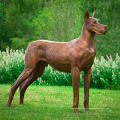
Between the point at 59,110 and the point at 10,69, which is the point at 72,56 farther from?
the point at 10,69

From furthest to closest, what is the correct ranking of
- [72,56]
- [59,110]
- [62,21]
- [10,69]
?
[62,21] < [10,69] < [59,110] < [72,56]

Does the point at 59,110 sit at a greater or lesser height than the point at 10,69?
lesser

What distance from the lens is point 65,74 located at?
10.5 metres

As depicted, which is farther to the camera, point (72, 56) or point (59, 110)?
point (59, 110)

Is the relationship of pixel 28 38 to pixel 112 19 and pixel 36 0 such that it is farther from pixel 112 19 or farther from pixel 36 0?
pixel 112 19

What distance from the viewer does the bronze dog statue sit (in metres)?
5.18

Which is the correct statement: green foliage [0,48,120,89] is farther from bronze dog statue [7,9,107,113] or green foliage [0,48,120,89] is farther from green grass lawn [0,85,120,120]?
bronze dog statue [7,9,107,113]

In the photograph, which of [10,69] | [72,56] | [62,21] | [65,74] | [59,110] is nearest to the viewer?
[72,56]

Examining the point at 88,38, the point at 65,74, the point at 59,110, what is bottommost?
the point at 59,110

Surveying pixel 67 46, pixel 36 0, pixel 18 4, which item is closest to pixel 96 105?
pixel 67 46

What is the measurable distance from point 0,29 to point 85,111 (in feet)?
83.7

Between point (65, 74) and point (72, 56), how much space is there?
5297mm

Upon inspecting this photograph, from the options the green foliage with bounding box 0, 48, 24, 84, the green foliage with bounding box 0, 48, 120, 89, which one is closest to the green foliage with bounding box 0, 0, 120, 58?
the green foliage with bounding box 0, 48, 120, 89

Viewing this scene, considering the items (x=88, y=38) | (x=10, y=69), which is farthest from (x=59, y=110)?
(x=10, y=69)
